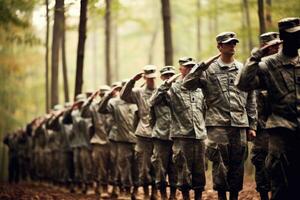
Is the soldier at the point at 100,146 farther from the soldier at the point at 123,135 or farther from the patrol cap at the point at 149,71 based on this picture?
the patrol cap at the point at 149,71

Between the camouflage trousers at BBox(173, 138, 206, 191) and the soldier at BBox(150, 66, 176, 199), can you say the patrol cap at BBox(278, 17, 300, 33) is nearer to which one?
the camouflage trousers at BBox(173, 138, 206, 191)

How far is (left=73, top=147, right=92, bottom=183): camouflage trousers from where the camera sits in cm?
1461

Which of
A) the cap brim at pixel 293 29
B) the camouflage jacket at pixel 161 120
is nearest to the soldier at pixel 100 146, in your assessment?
the camouflage jacket at pixel 161 120

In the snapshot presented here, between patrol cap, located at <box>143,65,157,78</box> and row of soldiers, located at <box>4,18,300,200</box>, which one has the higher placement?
patrol cap, located at <box>143,65,157,78</box>

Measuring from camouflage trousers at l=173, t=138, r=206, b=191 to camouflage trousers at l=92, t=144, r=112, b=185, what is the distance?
4708mm

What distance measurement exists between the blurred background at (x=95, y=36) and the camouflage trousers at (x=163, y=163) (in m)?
4.44

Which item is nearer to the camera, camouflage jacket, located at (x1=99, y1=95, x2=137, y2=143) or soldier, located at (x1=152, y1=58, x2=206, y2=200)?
soldier, located at (x1=152, y1=58, x2=206, y2=200)

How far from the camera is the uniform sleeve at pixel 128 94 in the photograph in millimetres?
11367

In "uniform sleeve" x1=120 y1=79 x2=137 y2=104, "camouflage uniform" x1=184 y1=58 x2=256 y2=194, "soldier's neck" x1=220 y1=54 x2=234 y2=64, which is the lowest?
"camouflage uniform" x1=184 y1=58 x2=256 y2=194

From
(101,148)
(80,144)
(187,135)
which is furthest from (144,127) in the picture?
(80,144)

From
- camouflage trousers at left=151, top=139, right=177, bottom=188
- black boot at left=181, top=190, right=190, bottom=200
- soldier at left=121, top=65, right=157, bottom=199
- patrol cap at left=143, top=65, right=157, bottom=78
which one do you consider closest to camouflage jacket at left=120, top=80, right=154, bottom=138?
soldier at left=121, top=65, right=157, bottom=199

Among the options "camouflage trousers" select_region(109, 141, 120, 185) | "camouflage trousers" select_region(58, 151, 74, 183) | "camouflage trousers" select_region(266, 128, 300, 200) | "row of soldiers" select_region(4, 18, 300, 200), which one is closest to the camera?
"camouflage trousers" select_region(266, 128, 300, 200)

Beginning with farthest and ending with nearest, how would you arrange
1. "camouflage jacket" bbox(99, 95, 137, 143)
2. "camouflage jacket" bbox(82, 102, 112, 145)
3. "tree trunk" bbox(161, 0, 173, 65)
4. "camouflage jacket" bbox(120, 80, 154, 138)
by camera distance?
"tree trunk" bbox(161, 0, 173, 65), "camouflage jacket" bbox(82, 102, 112, 145), "camouflage jacket" bbox(99, 95, 137, 143), "camouflage jacket" bbox(120, 80, 154, 138)

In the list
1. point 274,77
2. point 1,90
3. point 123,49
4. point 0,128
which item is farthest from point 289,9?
point 123,49
